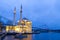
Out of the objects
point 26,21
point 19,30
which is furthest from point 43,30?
point 19,30

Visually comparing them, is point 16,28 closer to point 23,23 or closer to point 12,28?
point 12,28

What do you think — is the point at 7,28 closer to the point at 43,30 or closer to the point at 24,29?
the point at 24,29

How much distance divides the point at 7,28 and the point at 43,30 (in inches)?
2117

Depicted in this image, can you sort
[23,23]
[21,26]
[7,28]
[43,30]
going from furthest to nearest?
1. [43,30]
2. [23,23]
3. [21,26]
4. [7,28]

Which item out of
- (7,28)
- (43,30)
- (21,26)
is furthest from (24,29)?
(43,30)

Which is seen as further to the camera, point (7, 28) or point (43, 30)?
point (43, 30)

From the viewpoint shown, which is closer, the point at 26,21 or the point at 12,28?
the point at 12,28

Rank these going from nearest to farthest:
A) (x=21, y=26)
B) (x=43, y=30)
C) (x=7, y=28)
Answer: (x=7, y=28) → (x=21, y=26) → (x=43, y=30)

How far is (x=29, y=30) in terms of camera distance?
72.9 metres

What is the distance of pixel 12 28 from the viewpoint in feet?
216

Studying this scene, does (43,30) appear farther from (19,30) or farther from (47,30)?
(19,30)

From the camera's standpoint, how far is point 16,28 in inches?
2645

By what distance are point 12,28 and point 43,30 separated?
51146mm

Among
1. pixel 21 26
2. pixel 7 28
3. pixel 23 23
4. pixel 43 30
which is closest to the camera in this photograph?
pixel 7 28
